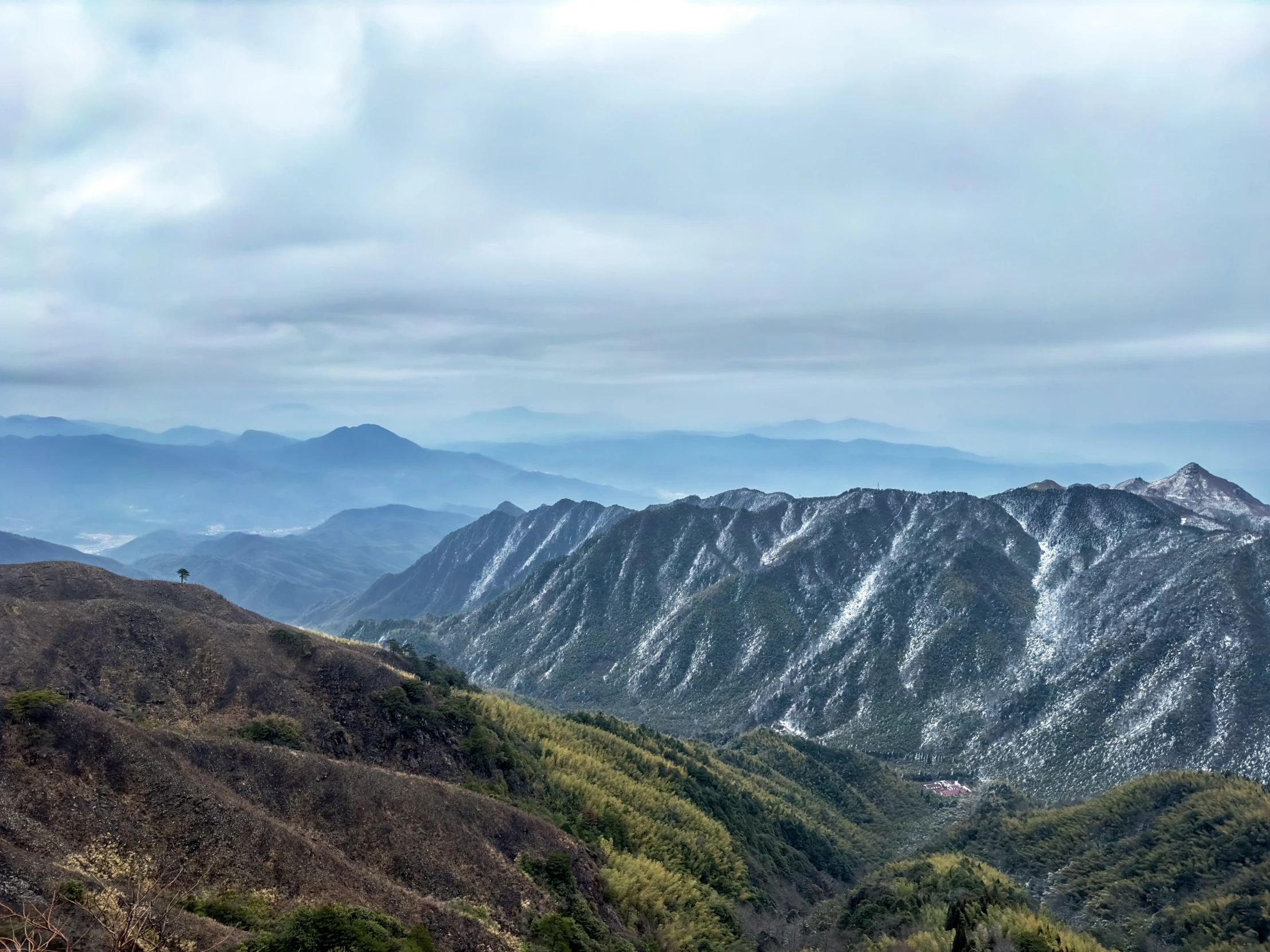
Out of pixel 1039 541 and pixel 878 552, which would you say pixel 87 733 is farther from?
pixel 1039 541

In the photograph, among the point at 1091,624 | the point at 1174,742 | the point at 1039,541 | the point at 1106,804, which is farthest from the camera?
the point at 1039,541

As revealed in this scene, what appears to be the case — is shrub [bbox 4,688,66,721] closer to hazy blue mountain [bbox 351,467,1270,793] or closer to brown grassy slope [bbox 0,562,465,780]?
brown grassy slope [bbox 0,562,465,780]

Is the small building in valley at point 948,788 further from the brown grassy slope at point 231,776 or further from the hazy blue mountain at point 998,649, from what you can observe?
the brown grassy slope at point 231,776

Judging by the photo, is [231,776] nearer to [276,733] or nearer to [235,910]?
[276,733]

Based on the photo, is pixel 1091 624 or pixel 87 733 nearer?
pixel 87 733


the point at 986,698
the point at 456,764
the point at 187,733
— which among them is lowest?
the point at 986,698

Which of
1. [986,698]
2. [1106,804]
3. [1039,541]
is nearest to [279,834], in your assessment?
[1106,804]


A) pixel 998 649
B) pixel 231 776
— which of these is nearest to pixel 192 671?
pixel 231 776
